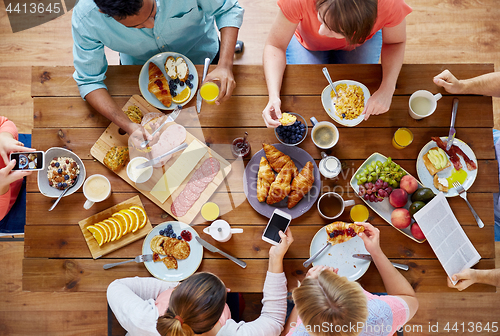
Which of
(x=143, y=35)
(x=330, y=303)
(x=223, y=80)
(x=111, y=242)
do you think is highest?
(x=143, y=35)

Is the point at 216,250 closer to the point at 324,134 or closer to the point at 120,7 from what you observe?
the point at 324,134

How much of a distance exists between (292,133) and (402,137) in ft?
2.20

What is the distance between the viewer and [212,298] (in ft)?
5.23

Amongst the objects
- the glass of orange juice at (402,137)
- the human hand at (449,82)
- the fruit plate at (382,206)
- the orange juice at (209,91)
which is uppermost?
the human hand at (449,82)

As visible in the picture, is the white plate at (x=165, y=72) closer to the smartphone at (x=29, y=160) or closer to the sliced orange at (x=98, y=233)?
the smartphone at (x=29, y=160)

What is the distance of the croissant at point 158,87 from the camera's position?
1968 millimetres

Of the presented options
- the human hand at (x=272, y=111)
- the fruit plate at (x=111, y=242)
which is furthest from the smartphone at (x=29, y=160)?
the human hand at (x=272, y=111)

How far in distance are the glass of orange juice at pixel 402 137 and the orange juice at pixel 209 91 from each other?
1.12 metres

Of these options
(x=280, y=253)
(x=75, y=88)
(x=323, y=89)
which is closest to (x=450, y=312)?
(x=280, y=253)

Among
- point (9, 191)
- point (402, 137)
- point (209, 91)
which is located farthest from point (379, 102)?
point (9, 191)

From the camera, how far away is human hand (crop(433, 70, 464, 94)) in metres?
1.90

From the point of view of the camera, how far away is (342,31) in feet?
5.10

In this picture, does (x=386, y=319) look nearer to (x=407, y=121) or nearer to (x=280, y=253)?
(x=280, y=253)

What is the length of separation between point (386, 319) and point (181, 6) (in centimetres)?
214
